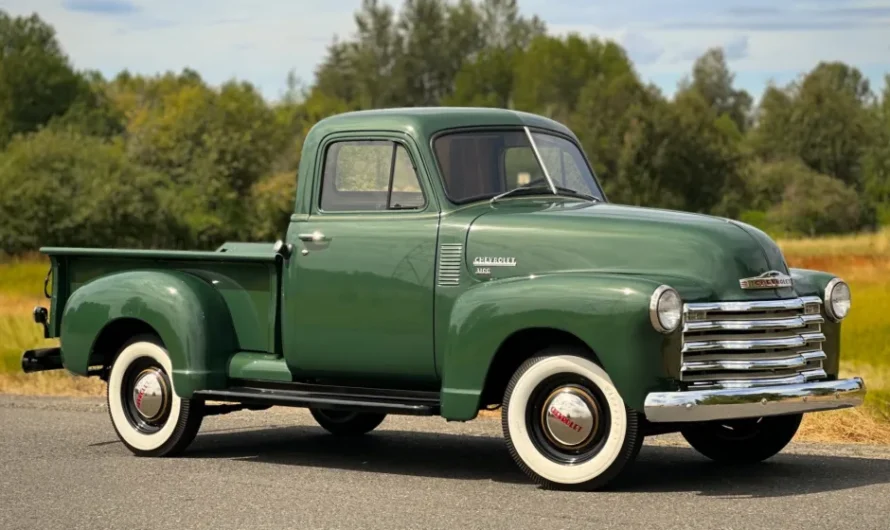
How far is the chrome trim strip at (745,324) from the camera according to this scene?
791 centimetres

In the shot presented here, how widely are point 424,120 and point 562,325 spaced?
1959mm

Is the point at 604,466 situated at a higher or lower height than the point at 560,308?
lower

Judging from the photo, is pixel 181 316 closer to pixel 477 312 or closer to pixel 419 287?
pixel 419 287

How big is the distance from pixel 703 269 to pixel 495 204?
1.54 meters

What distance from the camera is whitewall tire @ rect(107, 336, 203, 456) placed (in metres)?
10.0

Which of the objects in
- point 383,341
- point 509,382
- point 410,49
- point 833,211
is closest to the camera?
point 509,382

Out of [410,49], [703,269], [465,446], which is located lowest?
[465,446]

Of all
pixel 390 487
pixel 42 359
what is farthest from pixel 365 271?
pixel 42 359

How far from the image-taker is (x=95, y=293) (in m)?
10.4

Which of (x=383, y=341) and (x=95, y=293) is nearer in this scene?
(x=383, y=341)

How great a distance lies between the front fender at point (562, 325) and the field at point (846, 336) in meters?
3.41

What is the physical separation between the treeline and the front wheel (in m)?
57.4

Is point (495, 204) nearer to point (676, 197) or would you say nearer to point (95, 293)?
point (95, 293)

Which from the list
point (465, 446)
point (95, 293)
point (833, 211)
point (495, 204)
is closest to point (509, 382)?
point (495, 204)
